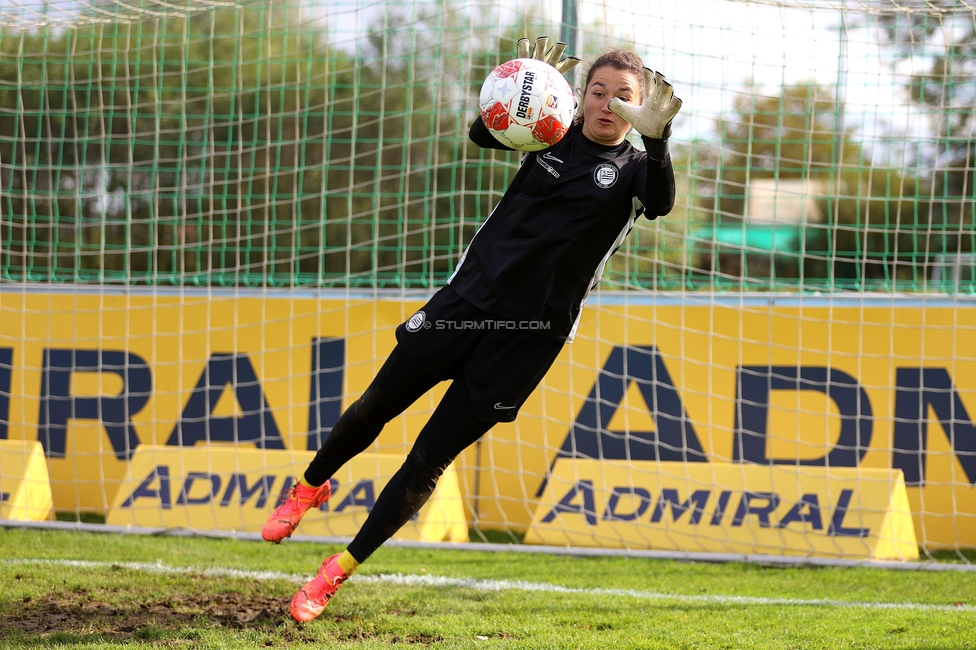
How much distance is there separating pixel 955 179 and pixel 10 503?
13975 mm

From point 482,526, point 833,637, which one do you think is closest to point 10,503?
point 482,526

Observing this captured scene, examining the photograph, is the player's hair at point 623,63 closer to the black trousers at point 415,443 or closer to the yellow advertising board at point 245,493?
the black trousers at point 415,443

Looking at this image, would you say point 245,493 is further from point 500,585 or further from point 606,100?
point 606,100

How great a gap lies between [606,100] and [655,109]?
1.11ft

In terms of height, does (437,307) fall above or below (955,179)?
below

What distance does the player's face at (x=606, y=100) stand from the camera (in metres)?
3.05

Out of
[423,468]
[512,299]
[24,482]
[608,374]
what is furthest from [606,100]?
[24,482]

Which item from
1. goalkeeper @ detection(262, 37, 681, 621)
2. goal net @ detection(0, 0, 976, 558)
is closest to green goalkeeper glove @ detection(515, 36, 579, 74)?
goalkeeper @ detection(262, 37, 681, 621)

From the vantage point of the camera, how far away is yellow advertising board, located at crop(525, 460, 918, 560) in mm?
5129

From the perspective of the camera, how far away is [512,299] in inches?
125

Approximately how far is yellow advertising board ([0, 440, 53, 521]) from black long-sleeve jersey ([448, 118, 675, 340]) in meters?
3.73

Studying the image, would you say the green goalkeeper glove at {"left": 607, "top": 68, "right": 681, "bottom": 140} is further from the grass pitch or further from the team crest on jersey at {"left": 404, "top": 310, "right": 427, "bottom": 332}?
the grass pitch

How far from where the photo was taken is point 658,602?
4.06 m

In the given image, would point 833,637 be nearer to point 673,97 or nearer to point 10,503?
point 673,97
